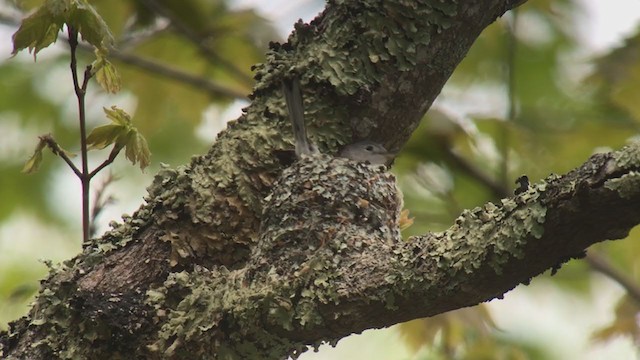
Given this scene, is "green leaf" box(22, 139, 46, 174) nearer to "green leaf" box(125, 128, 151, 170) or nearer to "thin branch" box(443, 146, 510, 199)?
"green leaf" box(125, 128, 151, 170)

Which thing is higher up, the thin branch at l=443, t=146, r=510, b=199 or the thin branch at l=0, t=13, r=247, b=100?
the thin branch at l=0, t=13, r=247, b=100

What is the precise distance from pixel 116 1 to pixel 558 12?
1341mm

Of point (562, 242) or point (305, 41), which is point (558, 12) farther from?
point (562, 242)

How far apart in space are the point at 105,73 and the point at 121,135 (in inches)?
3.7

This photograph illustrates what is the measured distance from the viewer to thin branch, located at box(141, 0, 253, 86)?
247 cm

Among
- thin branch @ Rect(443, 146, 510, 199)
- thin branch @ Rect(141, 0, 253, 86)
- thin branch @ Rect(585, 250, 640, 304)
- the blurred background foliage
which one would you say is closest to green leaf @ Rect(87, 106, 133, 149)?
the blurred background foliage

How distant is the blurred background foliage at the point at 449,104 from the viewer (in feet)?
8.06

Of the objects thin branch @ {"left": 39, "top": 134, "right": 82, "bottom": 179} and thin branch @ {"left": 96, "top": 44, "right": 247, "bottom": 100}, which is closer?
thin branch @ {"left": 39, "top": 134, "right": 82, "bottom": 179}

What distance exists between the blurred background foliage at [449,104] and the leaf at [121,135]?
1.84ft

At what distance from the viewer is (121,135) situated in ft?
4.29

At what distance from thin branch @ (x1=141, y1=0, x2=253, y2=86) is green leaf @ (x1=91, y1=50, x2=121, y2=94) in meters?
1.18

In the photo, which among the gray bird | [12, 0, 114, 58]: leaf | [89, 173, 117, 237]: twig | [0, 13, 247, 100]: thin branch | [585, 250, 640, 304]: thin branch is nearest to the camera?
[12, 0, 114, 58]: leaf

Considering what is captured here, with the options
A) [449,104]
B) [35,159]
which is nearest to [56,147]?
[35,159]

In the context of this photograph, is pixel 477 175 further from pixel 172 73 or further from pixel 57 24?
pixel 57 24
